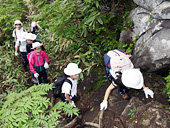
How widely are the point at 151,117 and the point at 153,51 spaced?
217cm

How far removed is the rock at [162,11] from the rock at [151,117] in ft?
8.62

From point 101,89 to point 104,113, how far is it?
45.7 inches

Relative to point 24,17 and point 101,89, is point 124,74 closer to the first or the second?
point 101,89

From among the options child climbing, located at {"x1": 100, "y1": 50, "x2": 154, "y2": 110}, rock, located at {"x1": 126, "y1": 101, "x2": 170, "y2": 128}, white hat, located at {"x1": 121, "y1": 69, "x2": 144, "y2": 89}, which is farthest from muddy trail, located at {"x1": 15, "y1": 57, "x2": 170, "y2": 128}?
white hat, located at {"x1": 121, "y1": 69, "x2": 144, "y2": 89}

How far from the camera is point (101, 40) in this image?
5906 mm

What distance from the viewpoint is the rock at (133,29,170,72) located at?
3973 mm

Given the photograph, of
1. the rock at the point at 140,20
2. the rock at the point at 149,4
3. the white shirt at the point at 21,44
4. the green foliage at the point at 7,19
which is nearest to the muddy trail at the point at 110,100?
the rock at the point at 140,20

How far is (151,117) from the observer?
3023 millimetres

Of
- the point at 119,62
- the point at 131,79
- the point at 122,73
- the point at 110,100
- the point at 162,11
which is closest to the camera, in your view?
the point at 131,79

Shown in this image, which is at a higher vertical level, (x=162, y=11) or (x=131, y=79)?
(x=162, y=11)

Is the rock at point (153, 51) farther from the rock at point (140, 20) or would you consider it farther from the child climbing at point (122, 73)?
the child climbing at point (122, 73)

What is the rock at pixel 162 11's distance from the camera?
12.4 feet

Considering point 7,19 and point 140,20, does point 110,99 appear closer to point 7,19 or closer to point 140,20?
point 140,20

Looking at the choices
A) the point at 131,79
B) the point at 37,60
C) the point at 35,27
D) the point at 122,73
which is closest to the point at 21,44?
the point at 37,60
